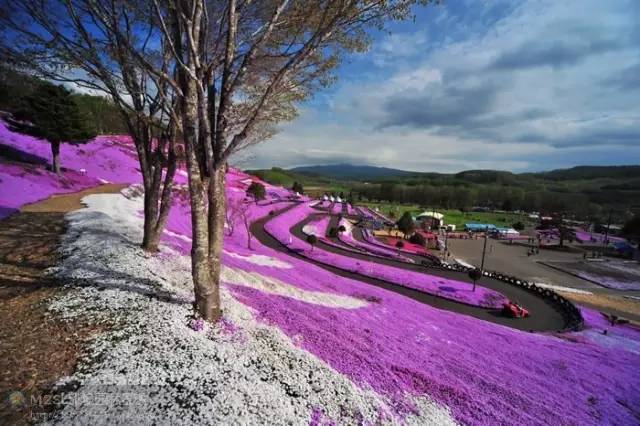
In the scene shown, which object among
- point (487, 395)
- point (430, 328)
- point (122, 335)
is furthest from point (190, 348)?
point (430, 328)

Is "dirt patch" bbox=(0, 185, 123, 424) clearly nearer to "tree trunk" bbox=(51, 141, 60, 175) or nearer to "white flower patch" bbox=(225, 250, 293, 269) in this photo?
"white flower patch" bbox=(225, 250, 293, 269)

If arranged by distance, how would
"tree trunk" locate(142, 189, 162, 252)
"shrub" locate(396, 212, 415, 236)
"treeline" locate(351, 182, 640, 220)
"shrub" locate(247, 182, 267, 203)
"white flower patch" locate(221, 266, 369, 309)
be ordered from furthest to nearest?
"treeline" locate(351, 182, 640, 220) < "shrub" locate(247, 182, 267, 203) < "shrub" locate(396, 212, 415, 236) < "white flower patch" locate(221, 266, 369, 309) < "tree trunk" locate(142, 189, 162, 252)

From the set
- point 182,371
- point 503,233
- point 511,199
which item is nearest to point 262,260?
point 182,371

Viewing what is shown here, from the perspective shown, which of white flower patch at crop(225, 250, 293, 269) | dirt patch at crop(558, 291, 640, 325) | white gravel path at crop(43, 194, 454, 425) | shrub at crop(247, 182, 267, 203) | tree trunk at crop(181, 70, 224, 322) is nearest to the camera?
white gravel path at crop(43, 194, 454, 425)

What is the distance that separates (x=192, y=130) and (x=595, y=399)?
515 inches

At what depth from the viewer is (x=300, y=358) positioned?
654 centimetres

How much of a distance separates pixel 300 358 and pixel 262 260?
1421 centimetres

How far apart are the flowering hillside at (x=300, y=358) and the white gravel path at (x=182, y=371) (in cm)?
3

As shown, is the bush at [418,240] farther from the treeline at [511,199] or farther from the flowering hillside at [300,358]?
the treeline at [511,199]

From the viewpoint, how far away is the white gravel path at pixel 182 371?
14.2ft

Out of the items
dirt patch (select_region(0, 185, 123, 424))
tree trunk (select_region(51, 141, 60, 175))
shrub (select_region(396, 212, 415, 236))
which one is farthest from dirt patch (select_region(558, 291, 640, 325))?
tree trunk (select_region(51, 141, 60, 175))

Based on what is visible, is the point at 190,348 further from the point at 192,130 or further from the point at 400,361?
the point at 400,361

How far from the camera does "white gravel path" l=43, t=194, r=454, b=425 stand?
4328 mm

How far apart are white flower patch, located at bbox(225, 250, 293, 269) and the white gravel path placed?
10.4 meters
